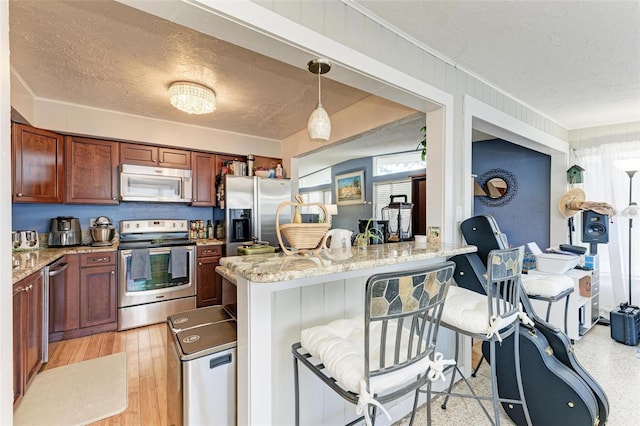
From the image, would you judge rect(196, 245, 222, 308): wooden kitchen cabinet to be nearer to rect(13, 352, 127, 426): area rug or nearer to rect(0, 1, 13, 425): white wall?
rect(13, 352, 127, 426): area rug

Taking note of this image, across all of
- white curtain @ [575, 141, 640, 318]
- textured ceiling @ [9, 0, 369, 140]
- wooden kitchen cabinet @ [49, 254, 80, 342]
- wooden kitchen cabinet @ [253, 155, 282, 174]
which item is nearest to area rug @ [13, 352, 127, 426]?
wooden kitchen cabinet @ [49, 254, 80, 342]

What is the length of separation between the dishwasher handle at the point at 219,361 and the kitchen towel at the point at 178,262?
241 cm

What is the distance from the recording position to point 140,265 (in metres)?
3.19

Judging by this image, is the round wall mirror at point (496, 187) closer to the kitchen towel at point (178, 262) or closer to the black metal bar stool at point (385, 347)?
the black metal bar stool at point (385, 347)

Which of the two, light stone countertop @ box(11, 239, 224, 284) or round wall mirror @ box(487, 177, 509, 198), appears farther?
round wall mirror @ box(487, 177, 509, 198)

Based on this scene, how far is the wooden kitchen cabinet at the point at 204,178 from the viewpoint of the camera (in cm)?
390

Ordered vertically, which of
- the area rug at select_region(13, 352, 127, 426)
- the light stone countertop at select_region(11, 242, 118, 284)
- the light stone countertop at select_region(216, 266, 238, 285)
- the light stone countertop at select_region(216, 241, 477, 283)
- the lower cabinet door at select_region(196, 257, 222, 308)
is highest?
the light stone countertop at select_region(216, 241, 477, 283)

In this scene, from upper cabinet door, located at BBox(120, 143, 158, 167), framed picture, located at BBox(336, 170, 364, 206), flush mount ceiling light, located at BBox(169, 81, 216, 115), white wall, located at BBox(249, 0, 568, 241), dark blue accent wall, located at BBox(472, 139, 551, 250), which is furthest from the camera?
framed picture, located at BBox(336, 170, 364, 206)

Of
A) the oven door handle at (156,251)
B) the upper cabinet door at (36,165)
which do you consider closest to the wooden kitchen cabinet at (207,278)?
the oven door handle at (156,251)

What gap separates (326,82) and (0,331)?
8.18 ft

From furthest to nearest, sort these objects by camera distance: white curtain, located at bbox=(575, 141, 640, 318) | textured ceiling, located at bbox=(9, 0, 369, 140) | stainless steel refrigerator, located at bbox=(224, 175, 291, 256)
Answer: stainless steel refrigerator, located at bbox=(224, 175, 291, 256)
white curtain, located at bbox=(575, 141, 640, 318)
textured ceiling, located at bbox=(9, 0, 369, 140)

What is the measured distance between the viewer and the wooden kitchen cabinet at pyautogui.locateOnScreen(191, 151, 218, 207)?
12.8 feet

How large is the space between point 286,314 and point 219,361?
382 mm

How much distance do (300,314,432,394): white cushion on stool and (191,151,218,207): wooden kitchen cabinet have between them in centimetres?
325
